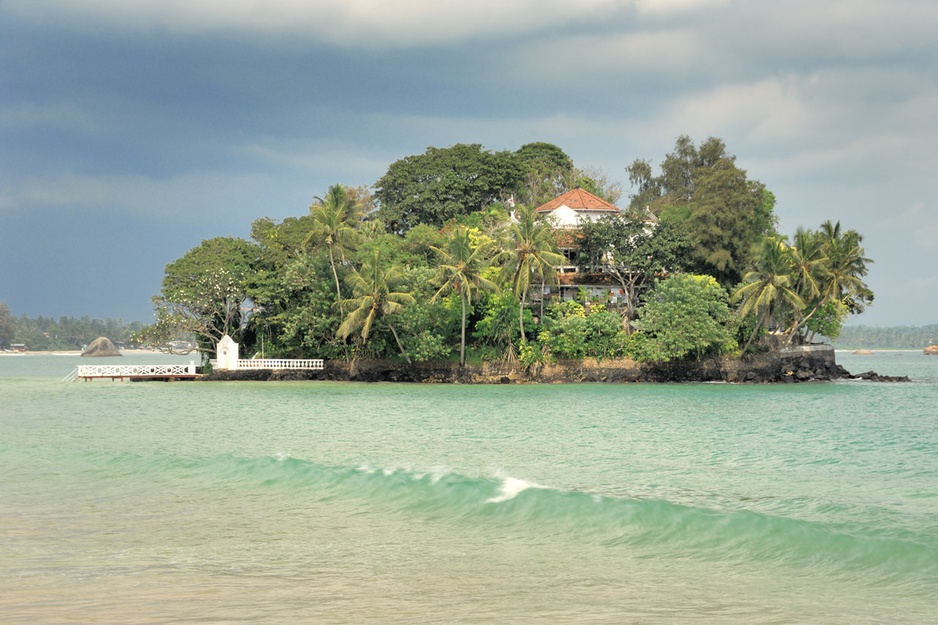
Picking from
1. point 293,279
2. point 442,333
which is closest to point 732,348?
point 442,333

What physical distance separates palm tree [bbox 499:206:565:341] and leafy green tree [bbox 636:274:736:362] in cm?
637

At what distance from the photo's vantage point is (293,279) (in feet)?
179

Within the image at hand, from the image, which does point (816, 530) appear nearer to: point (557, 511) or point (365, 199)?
point (557, 511)

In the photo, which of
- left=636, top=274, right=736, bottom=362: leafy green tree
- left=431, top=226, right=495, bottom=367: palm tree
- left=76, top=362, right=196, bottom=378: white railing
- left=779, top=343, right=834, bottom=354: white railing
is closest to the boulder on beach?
left=76, top=362, right=196, bottom=378: white railing

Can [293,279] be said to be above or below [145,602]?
above

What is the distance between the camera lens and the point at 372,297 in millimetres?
51875

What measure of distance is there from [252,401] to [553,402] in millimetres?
12822

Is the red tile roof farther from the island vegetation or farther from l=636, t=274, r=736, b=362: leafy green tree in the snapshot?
l=636, t=274, r=736, b=362: leafy green tree

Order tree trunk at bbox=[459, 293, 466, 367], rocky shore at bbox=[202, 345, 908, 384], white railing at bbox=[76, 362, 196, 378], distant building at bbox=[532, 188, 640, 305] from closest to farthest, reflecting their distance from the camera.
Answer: tree trunk at bbox=[459, 293, 466, 367]
rocky shore at bbox=[202, 345, 908, 384]
white railing at bbox=[76, 362, 196, 378]
distant building at bbox=[532, 188, 640, 305]

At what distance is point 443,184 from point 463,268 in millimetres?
16125

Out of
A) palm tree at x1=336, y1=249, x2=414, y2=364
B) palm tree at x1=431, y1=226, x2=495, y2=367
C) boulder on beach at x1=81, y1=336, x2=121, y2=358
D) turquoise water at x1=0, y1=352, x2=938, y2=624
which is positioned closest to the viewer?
turquoise water at x1=0, y1=352, x2=938, y2=624

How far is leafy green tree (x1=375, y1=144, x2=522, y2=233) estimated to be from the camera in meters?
65.8

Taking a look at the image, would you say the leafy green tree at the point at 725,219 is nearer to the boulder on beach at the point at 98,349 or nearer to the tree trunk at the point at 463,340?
the tree trunk at the point at 463,340

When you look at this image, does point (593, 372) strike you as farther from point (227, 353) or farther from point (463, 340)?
point (227, 353)
